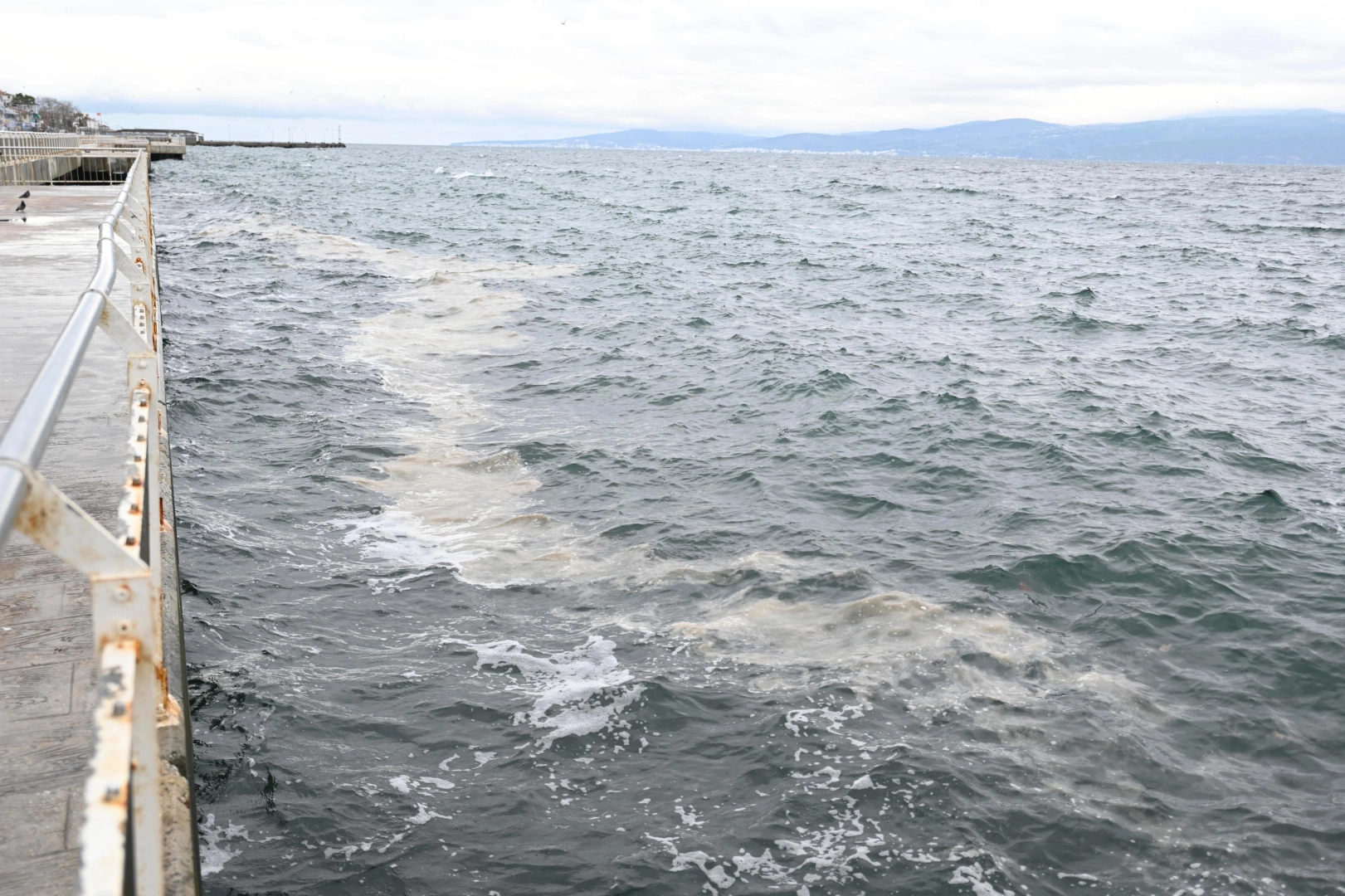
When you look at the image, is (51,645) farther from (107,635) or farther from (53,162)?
(53,162)

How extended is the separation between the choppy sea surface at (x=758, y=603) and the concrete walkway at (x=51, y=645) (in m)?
1.31

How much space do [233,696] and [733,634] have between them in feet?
11.7

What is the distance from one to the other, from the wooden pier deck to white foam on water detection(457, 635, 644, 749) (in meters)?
2.27

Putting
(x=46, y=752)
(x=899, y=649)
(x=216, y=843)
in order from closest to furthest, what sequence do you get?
(x=46, y=752)
(x=216, y=843)
(x=899, y=649)

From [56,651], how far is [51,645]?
8 cm

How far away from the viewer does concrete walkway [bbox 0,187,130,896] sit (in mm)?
3293

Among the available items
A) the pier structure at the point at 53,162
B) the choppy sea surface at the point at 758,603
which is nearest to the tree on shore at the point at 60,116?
the pier structure at the point at 53,162

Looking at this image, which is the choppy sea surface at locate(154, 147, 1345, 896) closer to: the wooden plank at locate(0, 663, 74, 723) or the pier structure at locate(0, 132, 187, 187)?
the wooden plank at locate(0, 663, 74, 723)

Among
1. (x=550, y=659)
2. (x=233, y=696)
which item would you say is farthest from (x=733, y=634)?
(x=233, y=696)

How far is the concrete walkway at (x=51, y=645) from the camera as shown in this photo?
130 inches

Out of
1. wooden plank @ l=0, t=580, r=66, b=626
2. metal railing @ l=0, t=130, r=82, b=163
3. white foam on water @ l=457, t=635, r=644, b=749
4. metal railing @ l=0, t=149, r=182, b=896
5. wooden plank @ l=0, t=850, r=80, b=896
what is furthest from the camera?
metal railing @ l=0, t=130, r=82, b=163

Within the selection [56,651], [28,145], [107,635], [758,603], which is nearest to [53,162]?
[28,145]

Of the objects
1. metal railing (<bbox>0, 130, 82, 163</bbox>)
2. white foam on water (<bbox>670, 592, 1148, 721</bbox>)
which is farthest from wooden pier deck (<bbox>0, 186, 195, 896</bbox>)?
metal railing (<bbox>0, 130, 82, 163</bbox>)

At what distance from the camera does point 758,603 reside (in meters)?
8.23
